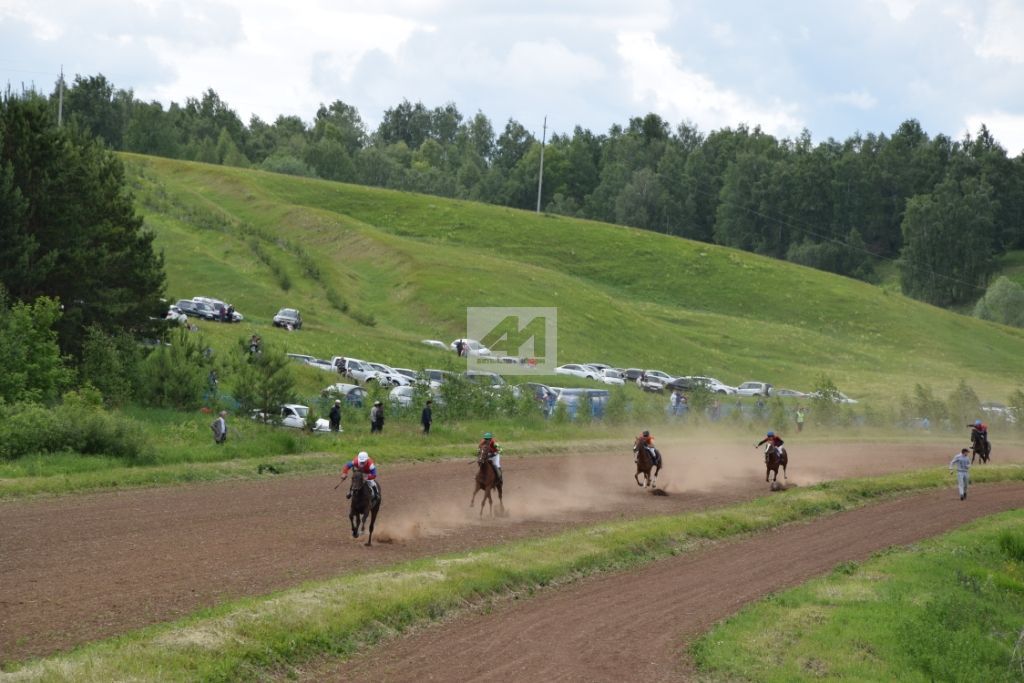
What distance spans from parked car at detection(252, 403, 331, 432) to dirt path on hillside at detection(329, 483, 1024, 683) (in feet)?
63.7

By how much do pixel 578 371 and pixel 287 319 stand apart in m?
18.1

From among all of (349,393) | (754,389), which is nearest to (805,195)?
(754,389)

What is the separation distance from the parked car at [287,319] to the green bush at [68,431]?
1443 inches

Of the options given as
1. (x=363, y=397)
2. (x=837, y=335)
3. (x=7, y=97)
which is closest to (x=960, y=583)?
(x=363, y=397)

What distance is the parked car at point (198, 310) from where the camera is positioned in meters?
67.4

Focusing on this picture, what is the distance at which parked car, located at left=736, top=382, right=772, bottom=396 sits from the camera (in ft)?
259

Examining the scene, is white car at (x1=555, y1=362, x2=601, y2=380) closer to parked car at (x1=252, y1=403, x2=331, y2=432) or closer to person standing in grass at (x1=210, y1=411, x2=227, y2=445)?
parked car at (x1=252, y1=403, x2=331, y2=432)

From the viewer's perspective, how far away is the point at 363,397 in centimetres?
5109

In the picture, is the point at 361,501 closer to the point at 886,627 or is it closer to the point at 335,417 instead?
the point at 886,627

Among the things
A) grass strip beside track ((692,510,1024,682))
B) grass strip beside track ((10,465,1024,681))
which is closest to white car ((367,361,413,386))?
grass strip beside track ((10,465,1024,681))

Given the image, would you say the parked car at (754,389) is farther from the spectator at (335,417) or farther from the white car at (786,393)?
the spectator at (335,417)

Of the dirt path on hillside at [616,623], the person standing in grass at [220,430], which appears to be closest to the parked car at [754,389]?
the person standing in grass at [220,430]

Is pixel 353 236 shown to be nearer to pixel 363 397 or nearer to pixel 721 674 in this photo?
pixel 363 397

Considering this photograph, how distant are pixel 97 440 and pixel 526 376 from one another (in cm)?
3838
